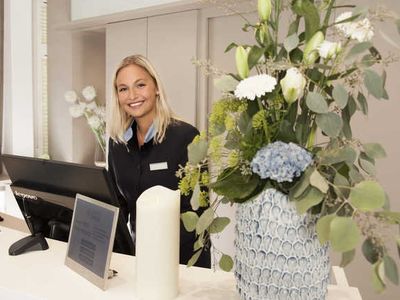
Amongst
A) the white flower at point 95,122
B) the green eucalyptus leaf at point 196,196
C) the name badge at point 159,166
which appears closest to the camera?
the green eucalyptus leaf at point 196,196

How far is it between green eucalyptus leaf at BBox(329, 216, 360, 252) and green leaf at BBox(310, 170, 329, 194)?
0.08 m

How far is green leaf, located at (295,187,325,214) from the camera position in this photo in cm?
70

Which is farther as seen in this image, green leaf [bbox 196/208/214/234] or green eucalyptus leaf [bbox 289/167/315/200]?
green leaf [bbox 196/208/214/234]

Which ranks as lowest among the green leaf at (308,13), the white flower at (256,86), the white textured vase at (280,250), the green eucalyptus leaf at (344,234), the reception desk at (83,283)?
the reception desk at (83,283)

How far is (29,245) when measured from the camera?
4.13ft

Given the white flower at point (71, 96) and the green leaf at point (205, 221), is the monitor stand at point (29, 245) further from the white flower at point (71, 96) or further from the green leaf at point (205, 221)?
the white flower at point (71, 96)

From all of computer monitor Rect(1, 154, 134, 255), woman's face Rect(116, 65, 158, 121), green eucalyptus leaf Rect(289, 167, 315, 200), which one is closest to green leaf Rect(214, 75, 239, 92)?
green eucalyptus leaf Rect(289, 167, 315, 200)

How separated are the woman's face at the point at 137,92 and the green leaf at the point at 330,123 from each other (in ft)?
4.23

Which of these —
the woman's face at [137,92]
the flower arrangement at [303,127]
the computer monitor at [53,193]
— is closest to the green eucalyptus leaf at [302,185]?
the flower arrangement at [303,127]

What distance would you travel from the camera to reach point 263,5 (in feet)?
2.54

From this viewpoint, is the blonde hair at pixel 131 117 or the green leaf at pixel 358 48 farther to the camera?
the blonde hair at pixel 131 117

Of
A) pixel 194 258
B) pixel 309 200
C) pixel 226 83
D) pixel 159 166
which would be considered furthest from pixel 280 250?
pixel 159 166

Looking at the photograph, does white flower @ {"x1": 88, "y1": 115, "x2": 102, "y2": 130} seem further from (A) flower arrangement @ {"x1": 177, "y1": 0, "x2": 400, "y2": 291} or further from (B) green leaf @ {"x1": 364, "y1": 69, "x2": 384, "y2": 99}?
(B) green leaf @ {"x1": 364, "y1": 69, "x2": 384, "y2": 99}

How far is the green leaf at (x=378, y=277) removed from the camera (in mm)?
595
